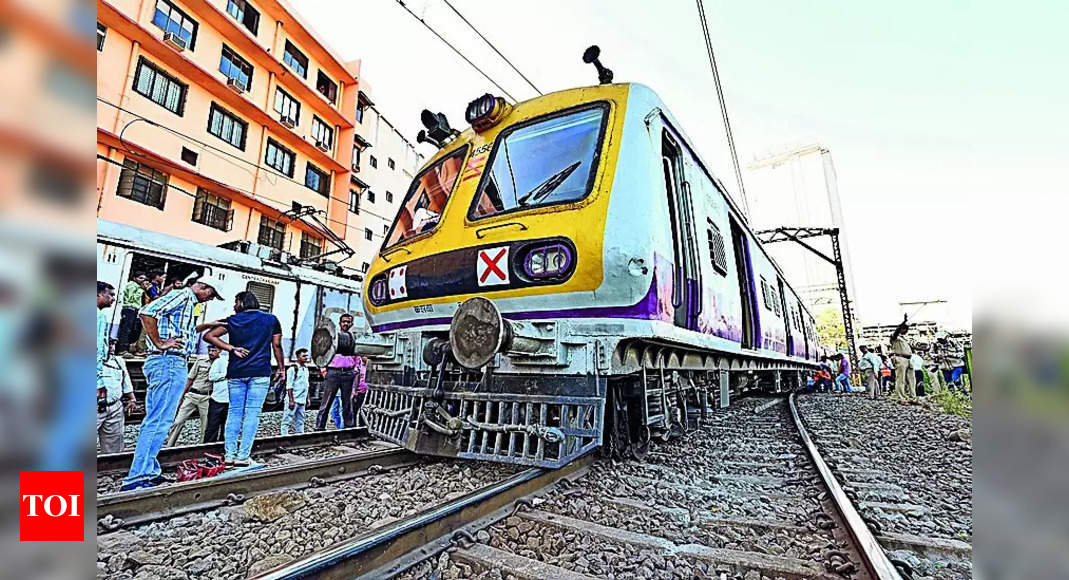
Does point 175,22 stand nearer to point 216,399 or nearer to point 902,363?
point 216,399

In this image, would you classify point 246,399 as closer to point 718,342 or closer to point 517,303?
point 517,303

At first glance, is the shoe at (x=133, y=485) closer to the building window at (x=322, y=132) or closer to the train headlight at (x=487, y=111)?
the train headlight at (x=487, y=111)

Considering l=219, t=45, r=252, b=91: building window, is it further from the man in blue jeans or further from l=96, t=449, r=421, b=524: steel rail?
l=96, t=449, r=421, b=524: steel rail

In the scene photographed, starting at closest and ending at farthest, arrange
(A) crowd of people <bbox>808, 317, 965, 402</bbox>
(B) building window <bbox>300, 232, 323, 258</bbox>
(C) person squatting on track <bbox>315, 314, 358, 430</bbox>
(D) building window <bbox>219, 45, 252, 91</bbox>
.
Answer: (C) person squatting on track <bbox>315, 314, 358, 430</bbox> → (A) crowd of people <bbox>808, 317, 965, 402</bbox> → (D) building window <bbox>219, 45, 252, 91</bbox> → (B) building window <bbox>300, 232, 323, 258</bbox>

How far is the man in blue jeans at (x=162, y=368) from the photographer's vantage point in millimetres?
3451

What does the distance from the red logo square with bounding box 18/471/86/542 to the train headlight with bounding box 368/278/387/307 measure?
3784mm

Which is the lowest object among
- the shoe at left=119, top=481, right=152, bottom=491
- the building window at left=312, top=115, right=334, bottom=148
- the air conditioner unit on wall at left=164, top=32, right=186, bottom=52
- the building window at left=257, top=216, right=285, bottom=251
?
the shoe at left=119, top=481, right=152, bottom=491

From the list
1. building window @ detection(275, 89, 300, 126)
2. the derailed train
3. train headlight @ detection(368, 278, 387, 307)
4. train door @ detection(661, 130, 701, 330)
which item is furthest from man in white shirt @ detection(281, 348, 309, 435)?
building window @ detection(275, 89, 300, 126)

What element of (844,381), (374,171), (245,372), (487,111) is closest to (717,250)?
(487,111)

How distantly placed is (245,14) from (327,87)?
4.50m

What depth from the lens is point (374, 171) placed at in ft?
88.1

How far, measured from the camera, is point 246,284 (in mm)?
8281

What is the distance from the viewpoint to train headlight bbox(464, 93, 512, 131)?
4090mm

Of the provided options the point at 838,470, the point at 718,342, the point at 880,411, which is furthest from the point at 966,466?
the point at 880,411
